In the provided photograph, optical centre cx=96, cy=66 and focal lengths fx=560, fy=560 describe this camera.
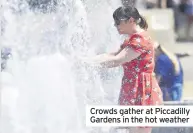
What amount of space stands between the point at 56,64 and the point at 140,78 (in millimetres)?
456

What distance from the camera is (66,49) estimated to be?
9.86 feet

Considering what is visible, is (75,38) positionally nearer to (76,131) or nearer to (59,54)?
(59,54)

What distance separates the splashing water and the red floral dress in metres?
0.05

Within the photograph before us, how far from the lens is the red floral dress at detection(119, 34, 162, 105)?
2.97m

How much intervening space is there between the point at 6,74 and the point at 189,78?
3.22 ft

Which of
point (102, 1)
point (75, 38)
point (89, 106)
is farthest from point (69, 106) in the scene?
point (102, 1)

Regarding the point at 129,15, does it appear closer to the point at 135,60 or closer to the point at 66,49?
the point at 135,60

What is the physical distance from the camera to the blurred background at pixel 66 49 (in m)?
2.96

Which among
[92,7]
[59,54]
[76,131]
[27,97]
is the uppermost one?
[92,7]

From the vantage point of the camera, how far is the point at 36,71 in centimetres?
302
